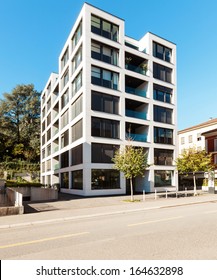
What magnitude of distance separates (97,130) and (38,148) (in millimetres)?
34564

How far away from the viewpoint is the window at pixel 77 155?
29.0 metres

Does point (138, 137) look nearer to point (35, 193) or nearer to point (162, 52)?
point (162, 52)

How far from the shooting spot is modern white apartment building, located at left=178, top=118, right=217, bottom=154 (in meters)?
52.2

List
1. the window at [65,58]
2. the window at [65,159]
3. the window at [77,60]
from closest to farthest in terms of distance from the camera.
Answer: the window at [77,60] < the window at [65,159] < the window at [65,58]

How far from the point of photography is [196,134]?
2174 inches

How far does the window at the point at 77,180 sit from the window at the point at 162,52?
21.3m

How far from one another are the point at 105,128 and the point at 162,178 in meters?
11.8

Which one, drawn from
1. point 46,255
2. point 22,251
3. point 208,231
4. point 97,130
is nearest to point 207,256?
point 208,231

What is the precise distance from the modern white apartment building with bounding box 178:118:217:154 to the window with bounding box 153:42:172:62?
1990 cm

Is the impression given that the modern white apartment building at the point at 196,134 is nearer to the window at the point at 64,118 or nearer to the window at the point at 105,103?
the window at the point at 105,103

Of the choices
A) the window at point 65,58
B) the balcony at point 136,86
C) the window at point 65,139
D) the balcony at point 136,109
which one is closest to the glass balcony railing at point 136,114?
the balcony at point 136,109

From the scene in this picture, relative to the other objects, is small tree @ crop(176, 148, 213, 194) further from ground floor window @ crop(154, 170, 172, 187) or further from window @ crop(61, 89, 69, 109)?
window @ crop(61, 89, 69, 109)

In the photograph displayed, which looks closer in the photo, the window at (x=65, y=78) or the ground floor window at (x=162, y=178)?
the ground floor window at (x=162, y=178)

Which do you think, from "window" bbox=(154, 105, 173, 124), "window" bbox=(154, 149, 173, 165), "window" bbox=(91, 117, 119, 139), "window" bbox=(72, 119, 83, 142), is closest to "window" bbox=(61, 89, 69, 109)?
"window" bbox=(72, 119, 83, 142)
